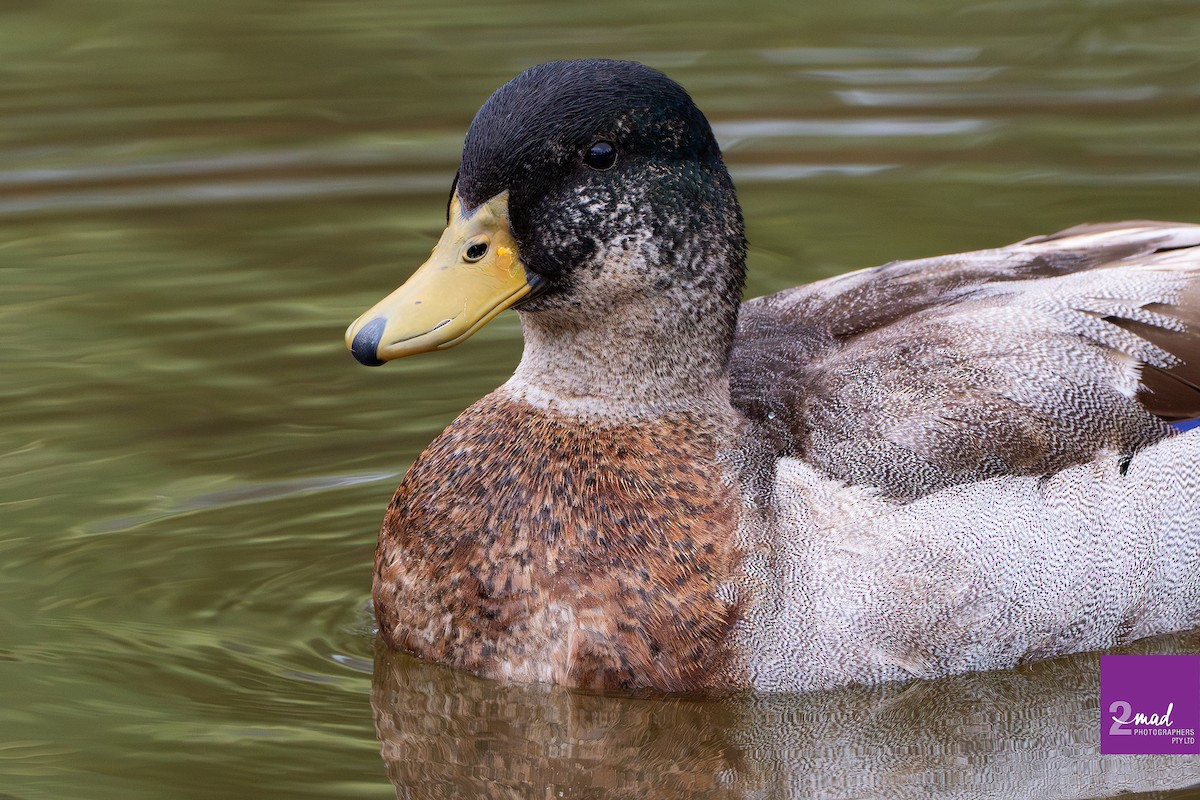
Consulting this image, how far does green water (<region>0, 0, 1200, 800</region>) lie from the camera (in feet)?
18.9

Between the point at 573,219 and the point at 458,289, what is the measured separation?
403mm

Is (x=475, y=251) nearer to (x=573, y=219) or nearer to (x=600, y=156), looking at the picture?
(x=573, y=219)

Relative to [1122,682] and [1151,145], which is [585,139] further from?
[1151,145]

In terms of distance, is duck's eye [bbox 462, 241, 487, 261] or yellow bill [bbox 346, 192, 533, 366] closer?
yellow bill [bbox 346, 192, 533, 366]

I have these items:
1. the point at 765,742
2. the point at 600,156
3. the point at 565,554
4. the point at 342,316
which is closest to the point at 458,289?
the point at 600,156

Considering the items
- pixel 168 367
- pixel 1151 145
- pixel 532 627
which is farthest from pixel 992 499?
pixel 1151 145

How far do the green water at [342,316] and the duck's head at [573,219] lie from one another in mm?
1184

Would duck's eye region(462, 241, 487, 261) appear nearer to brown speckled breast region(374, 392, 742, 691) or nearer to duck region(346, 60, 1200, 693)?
duck region(346, 60, 1200, 693)

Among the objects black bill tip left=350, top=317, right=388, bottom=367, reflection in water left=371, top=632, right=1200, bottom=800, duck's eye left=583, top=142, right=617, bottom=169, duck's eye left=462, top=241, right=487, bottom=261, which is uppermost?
duck's eye left=583, top=142, right=617, bottom=169

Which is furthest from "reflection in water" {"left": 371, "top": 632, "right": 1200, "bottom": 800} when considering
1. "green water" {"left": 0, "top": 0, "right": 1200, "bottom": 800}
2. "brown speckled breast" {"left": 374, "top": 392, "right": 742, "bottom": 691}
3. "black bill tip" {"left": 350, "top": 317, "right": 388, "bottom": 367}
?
"black bill tip" {"left": 350, "top": 317, "right": 388, "bottom": 367}

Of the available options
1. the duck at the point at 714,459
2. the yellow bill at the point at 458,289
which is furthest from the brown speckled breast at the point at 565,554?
the yellow bill at the point at 458,289

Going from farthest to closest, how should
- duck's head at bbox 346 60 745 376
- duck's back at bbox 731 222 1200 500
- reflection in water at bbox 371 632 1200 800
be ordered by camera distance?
duck's back at bbox 731 222 1200 500
duck's head at bbox 346 60 745 376
reflection in water at bbox 371 632 1200 800

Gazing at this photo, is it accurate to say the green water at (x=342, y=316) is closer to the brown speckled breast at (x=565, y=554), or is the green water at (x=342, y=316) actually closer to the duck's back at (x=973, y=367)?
the brown speckled breast at (x=565, y=554)

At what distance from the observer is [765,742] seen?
580cm
